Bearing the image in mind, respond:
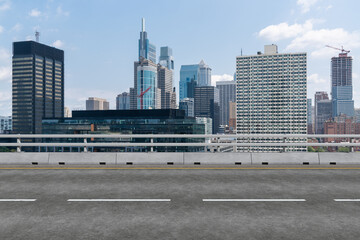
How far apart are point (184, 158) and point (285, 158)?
4319 millimetres

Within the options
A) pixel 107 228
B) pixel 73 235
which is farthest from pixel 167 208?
pixel 73 235

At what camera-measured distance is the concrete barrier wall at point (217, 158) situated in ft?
44.3

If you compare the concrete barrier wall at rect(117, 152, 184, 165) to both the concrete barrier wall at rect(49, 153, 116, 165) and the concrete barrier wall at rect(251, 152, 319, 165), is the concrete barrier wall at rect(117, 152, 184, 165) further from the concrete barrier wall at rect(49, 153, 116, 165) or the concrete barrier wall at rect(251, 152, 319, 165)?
the concrete barrier wall at rect(251, 152, 319, 165)

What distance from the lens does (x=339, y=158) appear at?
1370 cm

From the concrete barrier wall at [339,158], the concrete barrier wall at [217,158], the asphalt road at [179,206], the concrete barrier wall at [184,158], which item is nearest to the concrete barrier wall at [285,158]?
the concrete barrier wall at [184,158]

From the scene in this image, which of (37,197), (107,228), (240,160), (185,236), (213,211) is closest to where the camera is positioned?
(185,236)

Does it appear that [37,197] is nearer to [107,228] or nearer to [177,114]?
[107,228]

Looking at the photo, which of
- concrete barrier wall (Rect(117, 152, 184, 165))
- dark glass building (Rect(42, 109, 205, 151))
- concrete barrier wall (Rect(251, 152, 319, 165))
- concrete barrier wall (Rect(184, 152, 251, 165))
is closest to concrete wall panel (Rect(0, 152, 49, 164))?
concrete barrier wall (Rect(117, 152, 184, 165))

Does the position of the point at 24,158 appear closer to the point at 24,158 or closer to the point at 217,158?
the point at 24,158

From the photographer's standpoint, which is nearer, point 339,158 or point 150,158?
point 150,158

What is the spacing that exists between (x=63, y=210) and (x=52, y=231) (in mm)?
1308

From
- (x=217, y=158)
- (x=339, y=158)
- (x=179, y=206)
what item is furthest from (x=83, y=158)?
(x=339, y=158)

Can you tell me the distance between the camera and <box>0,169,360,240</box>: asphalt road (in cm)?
534

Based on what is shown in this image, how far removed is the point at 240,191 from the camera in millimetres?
8359
